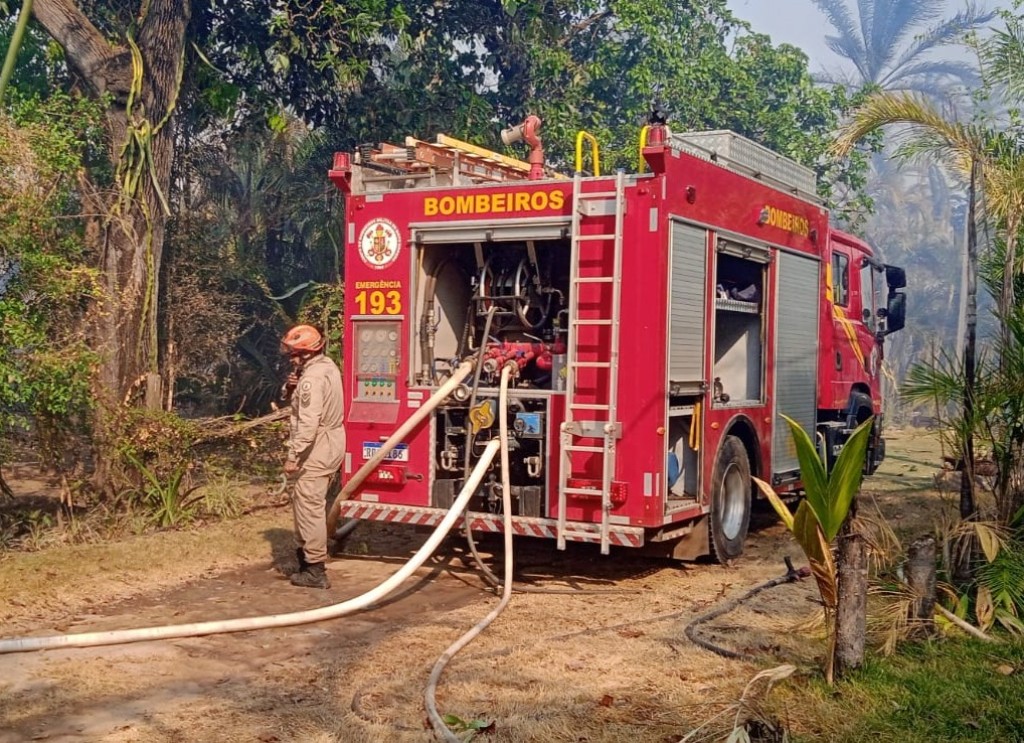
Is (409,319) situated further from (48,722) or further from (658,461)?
(48,722)

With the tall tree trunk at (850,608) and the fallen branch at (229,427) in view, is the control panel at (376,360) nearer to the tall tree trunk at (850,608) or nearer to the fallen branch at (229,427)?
the fallen branch at (229,427)

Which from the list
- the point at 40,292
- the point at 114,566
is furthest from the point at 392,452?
the point at 40,292

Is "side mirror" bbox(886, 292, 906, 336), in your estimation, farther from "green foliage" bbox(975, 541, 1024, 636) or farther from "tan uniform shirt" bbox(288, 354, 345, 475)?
"tan uniform shirt" bbox(288, 354, 345, 475)

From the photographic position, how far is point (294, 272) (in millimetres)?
17844

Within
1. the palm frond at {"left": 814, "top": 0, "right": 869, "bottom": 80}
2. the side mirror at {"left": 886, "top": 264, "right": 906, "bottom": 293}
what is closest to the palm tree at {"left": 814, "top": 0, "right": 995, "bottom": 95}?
the palm frond at {"left": 814, "top": 0, "right": 869, "bottom": 80}

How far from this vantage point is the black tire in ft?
28.5

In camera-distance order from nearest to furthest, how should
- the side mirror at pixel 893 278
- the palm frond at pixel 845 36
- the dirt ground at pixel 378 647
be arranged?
the dirt ground at pixel 378 647, the side mirror at pixel 893 278, the palm frond at pixel 845 36

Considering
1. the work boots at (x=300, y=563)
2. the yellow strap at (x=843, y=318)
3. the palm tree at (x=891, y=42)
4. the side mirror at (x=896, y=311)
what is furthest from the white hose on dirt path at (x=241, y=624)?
the palm tree at (x=891, y=42)

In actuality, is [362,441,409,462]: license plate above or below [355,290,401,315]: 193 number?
below

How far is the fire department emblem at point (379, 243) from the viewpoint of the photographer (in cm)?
868

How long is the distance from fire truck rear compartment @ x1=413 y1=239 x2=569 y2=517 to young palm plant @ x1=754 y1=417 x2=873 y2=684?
9.29 feet

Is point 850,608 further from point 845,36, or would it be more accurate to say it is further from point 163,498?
point 845,36

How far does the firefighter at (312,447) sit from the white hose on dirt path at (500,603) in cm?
121

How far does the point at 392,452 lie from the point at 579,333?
1.78 m
